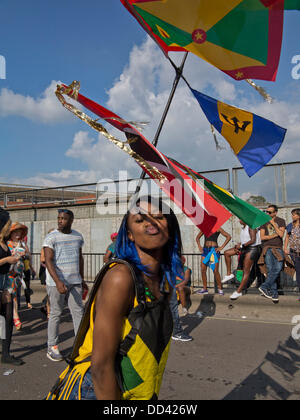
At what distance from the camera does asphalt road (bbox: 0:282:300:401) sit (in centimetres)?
399

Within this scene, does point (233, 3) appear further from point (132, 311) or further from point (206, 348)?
point (206, 348)

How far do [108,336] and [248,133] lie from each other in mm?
2793

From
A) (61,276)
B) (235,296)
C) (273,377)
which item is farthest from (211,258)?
(61,276)

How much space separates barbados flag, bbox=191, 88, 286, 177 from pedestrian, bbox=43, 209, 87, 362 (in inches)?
103

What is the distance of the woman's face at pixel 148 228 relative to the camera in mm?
1933

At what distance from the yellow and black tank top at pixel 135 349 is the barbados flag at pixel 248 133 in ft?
7.67

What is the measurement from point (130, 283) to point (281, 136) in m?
2.74

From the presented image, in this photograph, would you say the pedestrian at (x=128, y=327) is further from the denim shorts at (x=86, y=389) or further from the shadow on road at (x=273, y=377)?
the shadow on road at (x=273, y=377)

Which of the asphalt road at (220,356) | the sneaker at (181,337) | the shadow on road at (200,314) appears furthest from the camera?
the shadow on road at (200,314)

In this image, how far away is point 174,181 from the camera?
276 cm

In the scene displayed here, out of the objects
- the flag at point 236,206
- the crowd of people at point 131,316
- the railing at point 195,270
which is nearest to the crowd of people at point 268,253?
the railing at point 195,270

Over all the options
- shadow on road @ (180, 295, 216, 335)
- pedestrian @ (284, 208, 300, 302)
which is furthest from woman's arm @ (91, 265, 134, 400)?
pedestrian @ (284, 208, 300, 302)

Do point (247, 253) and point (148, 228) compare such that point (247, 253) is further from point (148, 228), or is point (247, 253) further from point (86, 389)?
point (86, 389)

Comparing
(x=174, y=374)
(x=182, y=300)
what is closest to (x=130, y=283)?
(x=174, y=374)
